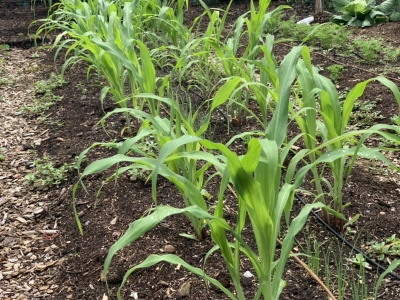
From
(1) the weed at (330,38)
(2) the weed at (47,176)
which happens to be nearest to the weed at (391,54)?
(1) the weed at (330,38)

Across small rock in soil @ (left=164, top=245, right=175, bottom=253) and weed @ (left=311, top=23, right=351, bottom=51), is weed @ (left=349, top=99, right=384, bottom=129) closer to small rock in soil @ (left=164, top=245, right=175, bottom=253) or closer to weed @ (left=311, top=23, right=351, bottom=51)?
weed @ (left=311, top=23, right=351, bottom=51)

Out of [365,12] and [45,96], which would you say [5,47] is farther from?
[365,12]

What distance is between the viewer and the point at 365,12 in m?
4.44

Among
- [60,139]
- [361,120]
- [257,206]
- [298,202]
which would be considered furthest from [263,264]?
[60,139]

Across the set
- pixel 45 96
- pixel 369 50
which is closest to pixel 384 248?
pixel 369 50

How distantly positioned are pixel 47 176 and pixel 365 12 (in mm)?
3384

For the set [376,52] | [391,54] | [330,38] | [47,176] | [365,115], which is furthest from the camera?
[330,38]

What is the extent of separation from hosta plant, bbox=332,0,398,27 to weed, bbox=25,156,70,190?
3207 mm

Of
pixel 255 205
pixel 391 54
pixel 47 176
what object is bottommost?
pixel 47 176

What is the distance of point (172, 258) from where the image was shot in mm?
1220

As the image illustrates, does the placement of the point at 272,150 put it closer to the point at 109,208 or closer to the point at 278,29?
the point at 109,208

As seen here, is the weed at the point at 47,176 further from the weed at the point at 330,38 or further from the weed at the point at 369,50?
the weed at the point at 330,38

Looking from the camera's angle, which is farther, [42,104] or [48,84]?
[48,84]

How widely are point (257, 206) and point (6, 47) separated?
3982 mm
